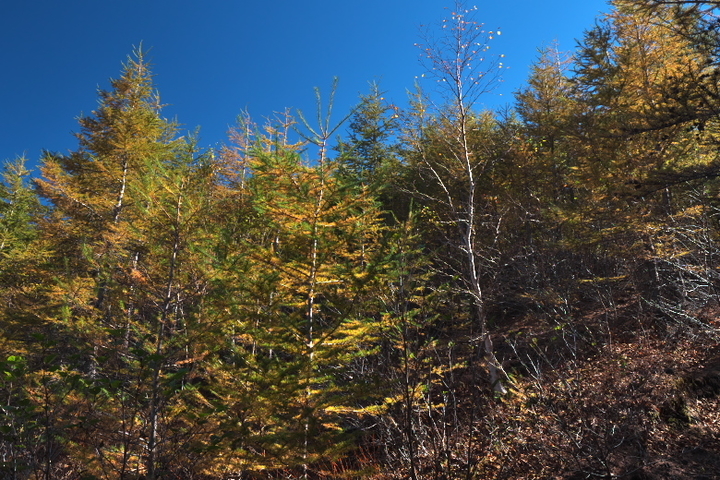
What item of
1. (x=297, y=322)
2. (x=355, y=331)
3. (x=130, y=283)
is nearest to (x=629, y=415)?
(x=355, y=331)

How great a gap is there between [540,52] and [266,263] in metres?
15.7

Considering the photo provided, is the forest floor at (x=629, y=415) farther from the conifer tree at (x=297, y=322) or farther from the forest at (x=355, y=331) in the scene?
the conifer tree at (x=297, y=322)

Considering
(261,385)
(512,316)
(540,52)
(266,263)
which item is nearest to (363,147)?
(540,52)

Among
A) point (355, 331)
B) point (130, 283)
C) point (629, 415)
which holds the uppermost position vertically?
point (130, 283)

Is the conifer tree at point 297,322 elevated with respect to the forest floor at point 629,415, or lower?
elevated

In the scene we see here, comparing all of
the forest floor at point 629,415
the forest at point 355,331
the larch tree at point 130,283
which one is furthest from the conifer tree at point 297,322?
the forest floor at point 629,415

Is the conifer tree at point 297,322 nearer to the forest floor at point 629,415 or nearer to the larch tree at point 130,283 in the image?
the larch tree at point 130,283

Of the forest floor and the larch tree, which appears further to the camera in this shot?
the larch tree

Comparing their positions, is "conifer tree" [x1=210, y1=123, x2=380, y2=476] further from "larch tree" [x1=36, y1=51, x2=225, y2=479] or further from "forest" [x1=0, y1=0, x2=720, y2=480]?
"larch tree" [x1=36, y1=51, x2=225, y2=479]

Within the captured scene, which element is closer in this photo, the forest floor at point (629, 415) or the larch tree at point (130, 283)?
the forest floor at point (629, 415)

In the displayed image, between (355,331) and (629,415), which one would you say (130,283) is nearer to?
(355,331)

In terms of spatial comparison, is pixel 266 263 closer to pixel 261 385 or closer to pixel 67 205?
pixel 261 385

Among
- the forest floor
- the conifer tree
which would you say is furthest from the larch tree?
the forest floor

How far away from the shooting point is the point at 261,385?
16.2 feet
